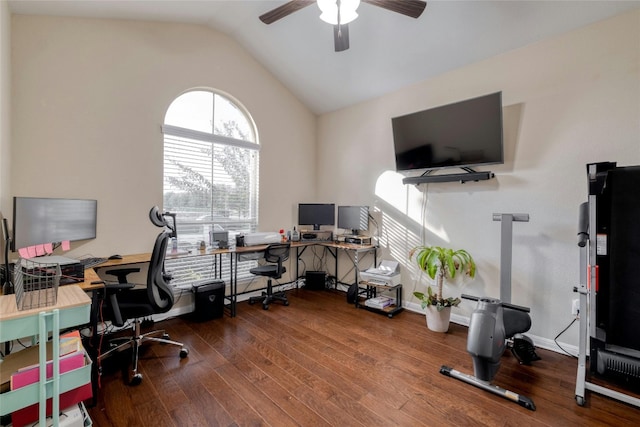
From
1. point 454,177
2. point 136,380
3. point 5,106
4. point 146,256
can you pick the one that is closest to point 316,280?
point 146,256

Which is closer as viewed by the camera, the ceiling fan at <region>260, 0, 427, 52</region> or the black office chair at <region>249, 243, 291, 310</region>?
the ceiling fan at <region>260, 0, 427, 52</region>

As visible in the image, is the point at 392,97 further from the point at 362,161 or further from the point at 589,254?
the point at 589,254

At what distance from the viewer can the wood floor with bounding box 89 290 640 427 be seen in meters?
1.79

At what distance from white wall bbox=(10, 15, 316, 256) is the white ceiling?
0.61ft

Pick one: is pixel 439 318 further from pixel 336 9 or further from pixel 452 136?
pixel 336 9

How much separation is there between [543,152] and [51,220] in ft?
14.8

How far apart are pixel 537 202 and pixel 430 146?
1.21 m

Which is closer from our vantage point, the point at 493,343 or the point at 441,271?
the point at 493,343

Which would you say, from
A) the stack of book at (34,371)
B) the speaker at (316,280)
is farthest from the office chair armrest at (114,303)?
the speaker at (316,280)

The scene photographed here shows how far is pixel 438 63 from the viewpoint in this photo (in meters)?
3.28

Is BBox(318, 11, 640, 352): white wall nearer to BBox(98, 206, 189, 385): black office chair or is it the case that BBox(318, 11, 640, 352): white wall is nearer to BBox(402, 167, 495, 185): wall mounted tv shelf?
BBox(402, 167, 495, 185): wall mounted tv shelf

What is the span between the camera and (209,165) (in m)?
3.75

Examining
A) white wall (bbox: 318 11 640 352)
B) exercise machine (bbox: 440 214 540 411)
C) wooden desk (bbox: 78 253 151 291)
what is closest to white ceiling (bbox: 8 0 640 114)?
white wall (bbox: 318 11 640 352)

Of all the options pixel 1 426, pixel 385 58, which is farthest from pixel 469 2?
pixel 1 426
